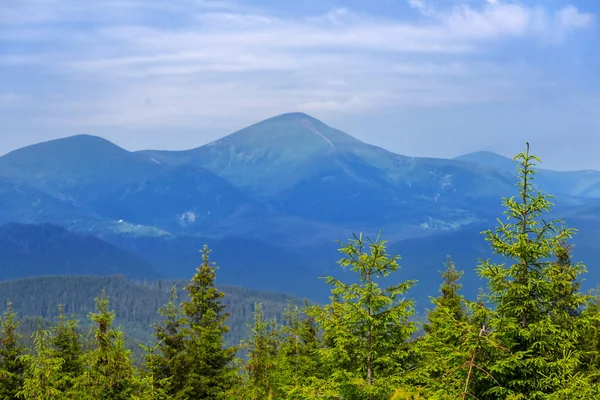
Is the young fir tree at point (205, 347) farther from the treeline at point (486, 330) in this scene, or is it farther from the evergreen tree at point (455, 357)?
the evergreen tree at point (455, 357)

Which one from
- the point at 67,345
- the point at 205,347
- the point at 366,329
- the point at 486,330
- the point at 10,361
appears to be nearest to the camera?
the point at 486,330

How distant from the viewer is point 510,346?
14.6 meters

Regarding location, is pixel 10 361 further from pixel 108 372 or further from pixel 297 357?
pixel 297 357

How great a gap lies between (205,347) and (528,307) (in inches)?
627

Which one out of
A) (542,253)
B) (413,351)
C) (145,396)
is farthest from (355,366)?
(145,396)

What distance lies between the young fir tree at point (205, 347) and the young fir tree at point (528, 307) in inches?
580

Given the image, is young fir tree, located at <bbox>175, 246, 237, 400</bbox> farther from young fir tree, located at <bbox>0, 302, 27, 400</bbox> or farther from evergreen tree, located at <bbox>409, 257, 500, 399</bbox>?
evergreen tree, located at <bbox>409, 257, 500, 399</bbox>

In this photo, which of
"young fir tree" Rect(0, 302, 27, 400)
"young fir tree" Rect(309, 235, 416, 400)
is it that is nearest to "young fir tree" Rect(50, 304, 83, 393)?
"young fir tree" Rect(0, 302, 27, 400)

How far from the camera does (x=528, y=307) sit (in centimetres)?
1505

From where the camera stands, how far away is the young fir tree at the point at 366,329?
50.6ft

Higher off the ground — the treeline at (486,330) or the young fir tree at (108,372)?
the treeline at (486,330)

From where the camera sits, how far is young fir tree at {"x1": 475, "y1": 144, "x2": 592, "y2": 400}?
46.7ft

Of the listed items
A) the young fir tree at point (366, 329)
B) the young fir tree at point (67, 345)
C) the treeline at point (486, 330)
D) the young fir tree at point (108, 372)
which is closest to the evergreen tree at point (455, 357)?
the treeline at point (486, 330)

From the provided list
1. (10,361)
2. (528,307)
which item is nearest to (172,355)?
(10,361)
